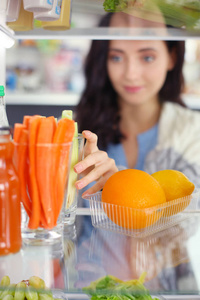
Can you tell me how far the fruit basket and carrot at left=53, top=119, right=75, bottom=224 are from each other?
11cm

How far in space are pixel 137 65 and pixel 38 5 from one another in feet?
4.22

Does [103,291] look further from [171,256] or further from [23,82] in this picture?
[23,82]

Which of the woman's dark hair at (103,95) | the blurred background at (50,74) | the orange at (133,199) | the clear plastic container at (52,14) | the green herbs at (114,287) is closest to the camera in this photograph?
the green herbs at (114,287)

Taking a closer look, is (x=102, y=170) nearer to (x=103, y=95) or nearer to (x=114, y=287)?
(x=114, y=287)

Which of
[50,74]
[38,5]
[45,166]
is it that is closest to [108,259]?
[45,166]

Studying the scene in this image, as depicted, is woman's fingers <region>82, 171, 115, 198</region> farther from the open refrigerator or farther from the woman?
the woman

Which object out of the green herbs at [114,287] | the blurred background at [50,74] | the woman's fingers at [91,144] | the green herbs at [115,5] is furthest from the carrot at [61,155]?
the blurred background at [50,74]

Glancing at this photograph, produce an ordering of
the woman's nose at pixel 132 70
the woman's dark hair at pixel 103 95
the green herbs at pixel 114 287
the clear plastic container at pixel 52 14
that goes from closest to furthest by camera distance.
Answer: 1. the green herbs at pixel 114 287
2. the clear plastic container at pixel 52 14
3. the woman's nose at pixel 132 70
4. the woman's dark hair at pixel 103 95

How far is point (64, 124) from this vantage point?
0.54 meters

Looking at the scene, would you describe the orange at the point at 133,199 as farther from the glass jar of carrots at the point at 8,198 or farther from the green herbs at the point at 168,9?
the green herbs at the point at 168,9

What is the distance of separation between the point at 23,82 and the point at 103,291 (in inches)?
108

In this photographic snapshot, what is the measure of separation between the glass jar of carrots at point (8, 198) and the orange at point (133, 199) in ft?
0.55

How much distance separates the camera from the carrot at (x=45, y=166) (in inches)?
20.3

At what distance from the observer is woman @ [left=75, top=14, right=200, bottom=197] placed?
75.9 inches
